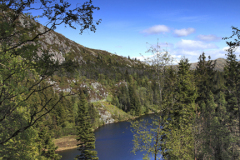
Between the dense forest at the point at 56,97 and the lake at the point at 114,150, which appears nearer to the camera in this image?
the dense forest at the point at 56,97

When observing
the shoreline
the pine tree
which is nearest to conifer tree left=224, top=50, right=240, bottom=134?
the pine tree

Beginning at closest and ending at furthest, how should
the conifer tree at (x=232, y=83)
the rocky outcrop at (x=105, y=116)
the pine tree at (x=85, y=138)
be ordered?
the conifer tree at (x=232, y=83) < the pine tree at (x=85, y=138) < the rocky outcrop at (x=105, y=116)

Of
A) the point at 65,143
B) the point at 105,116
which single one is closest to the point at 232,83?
the point at 65,143

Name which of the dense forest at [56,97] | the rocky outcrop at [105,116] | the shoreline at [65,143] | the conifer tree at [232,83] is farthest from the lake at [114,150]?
the rocky outcrop at [105,116]

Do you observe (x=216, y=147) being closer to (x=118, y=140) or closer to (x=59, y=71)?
(x=59, y=71)

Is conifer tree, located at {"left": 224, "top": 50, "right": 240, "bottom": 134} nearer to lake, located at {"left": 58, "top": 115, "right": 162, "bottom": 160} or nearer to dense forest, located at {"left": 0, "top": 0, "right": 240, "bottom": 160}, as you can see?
dense forest, located at {"left": 0, "top": 0, "right": 240, "bottom": 160}

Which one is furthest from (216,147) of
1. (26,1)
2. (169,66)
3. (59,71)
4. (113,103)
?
(113,103)

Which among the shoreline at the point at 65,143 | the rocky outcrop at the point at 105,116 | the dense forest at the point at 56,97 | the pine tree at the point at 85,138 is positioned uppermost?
the dense forest at the point at 56,97

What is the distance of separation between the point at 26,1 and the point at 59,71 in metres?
2.43

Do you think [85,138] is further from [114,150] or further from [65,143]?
[65,143]

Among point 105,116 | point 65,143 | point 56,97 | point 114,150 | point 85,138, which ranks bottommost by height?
point 65,143

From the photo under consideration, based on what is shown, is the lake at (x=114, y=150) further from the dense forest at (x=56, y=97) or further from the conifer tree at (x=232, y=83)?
the conifer tree at (x=232, y=83)

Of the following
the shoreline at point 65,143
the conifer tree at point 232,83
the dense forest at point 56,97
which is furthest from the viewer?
the shoreline at point 65,143

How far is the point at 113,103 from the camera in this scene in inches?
4953
